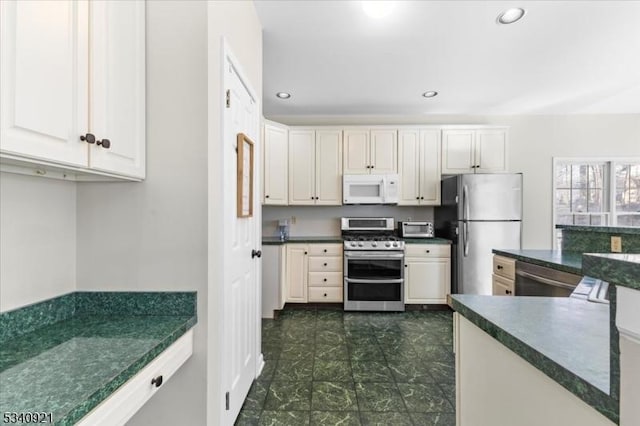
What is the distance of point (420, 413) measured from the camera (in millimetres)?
1847

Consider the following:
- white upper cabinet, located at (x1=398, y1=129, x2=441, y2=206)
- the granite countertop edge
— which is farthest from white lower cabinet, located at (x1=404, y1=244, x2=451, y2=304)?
the granite countertop edge

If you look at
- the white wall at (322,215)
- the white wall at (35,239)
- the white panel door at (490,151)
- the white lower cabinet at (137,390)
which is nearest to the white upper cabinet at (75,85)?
the white wall at (35,239)

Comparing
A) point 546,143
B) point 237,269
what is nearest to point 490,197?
point 546,143

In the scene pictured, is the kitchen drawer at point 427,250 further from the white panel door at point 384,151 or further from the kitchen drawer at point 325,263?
the white panel door at point 384,151

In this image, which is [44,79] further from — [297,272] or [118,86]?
[297,272]

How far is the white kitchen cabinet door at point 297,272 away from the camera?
3822mm

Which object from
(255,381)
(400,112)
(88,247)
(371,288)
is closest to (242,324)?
(255,381)

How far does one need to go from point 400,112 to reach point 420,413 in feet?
12.3

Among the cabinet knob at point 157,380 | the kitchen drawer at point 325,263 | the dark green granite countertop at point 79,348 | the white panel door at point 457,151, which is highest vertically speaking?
the white panel door at point 457,151

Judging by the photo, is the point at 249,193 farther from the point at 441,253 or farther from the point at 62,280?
the point at 441,253

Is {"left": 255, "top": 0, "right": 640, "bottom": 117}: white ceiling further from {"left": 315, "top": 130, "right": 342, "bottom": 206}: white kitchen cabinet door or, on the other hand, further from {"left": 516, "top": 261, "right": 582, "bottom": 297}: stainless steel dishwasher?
{"left": 516, "top": 261, "right": 582, "bottom": 297}: stainless steel dishwasher

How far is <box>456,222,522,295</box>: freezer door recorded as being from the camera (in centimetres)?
Result: 359

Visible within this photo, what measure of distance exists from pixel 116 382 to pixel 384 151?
3873 mm

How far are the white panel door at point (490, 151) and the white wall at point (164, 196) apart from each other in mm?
3906
